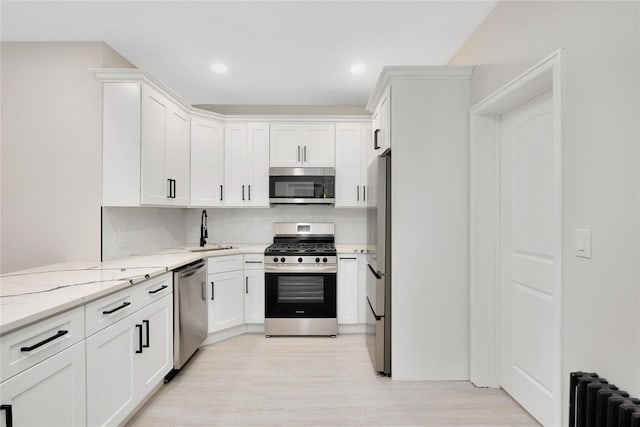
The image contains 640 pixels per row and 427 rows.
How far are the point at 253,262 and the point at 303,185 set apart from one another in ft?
3.52

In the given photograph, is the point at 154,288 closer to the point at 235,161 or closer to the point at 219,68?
the point at 235,161

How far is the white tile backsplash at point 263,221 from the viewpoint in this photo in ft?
13.9

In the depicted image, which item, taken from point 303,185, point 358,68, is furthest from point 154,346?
point 358,68

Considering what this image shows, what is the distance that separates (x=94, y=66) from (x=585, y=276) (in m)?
3.58

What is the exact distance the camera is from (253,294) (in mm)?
3643

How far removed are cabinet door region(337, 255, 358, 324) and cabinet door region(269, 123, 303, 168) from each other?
1.33m

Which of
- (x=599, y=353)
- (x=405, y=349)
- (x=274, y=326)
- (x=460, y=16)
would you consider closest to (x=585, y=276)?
(x=599, y=353)

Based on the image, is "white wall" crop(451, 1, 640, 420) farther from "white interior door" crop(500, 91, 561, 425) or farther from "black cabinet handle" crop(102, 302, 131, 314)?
"black cabinet handle" crop(102, 302, 131, 314)

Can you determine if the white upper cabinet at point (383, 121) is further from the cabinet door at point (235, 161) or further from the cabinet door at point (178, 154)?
the cabinet door at point (178, 154)

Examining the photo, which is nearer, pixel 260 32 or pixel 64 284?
pixel 64 284

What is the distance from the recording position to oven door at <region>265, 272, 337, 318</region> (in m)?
3.53

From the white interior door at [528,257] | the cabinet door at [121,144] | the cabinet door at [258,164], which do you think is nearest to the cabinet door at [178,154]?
the cabinet door at [121,144]

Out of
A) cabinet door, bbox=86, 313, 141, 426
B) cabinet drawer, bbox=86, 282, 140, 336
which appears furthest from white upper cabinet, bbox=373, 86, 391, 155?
cabinet door, bbox=86, 313, 141, 426

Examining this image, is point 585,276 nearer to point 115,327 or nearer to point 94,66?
point 115,327
